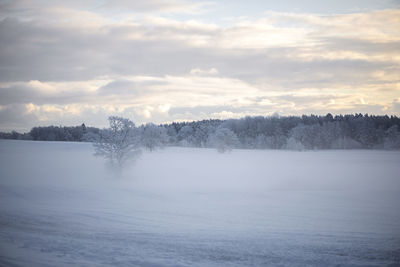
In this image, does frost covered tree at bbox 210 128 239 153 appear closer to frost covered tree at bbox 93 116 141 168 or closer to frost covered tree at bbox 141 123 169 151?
frost covered tree at bbox 141 123 169 151

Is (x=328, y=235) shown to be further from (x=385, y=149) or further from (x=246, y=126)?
(x=246, y=126)

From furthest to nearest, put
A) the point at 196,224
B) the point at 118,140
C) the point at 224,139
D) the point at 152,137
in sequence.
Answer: the point at 152,137, the point at 224,139, the point at 118,140, the point at 196,224

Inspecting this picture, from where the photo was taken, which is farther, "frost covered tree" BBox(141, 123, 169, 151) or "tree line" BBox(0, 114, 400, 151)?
"tree line" BBox(0, 114, 400, 151)

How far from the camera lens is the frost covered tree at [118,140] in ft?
104

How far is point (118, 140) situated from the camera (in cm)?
3155

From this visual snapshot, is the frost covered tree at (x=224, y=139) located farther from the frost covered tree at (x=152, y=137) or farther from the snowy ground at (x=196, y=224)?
the snowy ground at (x=196, y=224)

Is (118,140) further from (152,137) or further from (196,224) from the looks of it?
(152,137)

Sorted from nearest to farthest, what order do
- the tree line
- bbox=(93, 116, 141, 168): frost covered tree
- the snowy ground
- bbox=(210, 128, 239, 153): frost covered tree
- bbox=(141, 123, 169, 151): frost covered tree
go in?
the snowy ground → bbox=(93, 116, 141, 168): frost covered tree → bbox=(210, 128, 239, 153): frost covered tree → bbox=(141, 123, 169, 151): frost covered tree → the tree line

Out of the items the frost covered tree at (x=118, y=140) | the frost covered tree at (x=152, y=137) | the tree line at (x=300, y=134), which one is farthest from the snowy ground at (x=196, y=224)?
the tree line at (x=300, y=134)

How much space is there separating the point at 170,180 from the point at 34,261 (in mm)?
23343

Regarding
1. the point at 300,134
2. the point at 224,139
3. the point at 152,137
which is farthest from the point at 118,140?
the point at 300,134

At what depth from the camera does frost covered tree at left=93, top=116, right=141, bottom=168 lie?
31.7 meters

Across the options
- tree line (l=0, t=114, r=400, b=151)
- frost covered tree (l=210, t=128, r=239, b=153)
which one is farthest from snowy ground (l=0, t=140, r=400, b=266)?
tree line (l=0, t=114, r=400, b=151)

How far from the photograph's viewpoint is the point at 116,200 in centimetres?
2089
